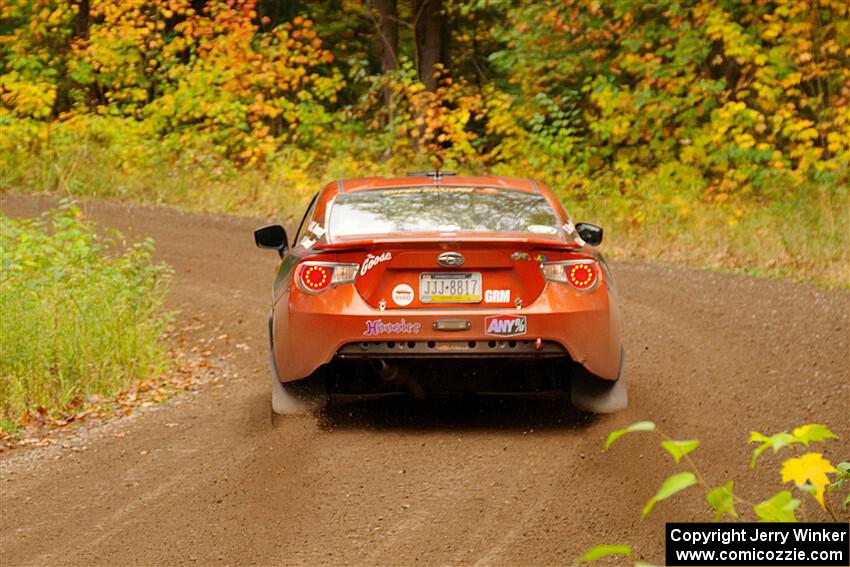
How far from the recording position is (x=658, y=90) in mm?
23656

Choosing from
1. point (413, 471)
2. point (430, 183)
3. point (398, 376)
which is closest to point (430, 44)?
point (430, 183)

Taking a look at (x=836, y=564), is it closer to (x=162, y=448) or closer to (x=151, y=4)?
(x=162, y=448)

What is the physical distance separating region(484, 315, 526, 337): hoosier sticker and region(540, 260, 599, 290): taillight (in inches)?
13.5

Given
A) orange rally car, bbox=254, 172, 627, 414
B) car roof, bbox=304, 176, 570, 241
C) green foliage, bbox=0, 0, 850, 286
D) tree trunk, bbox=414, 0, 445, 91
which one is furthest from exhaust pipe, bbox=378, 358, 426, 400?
tree trunk, bbox=414, 0, 445, 91

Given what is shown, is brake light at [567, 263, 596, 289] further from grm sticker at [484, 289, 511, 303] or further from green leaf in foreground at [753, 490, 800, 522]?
green leaf in foreground at [753, 490, 800, 522]

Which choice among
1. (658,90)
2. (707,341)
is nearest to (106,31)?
(658,90)

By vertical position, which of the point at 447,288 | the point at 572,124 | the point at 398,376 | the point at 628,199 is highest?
the point at 447,288

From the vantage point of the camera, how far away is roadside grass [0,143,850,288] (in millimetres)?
18141

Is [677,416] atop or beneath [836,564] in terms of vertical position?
beneath

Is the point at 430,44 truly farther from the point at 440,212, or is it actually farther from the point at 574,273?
the point at 574,273

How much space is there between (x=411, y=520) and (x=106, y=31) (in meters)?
25.0

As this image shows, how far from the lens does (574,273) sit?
8.00 meters

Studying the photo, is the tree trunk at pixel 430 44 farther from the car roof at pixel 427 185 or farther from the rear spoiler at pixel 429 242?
the rear spoiler at pixel 429 242

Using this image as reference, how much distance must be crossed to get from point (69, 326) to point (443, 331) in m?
4.47
